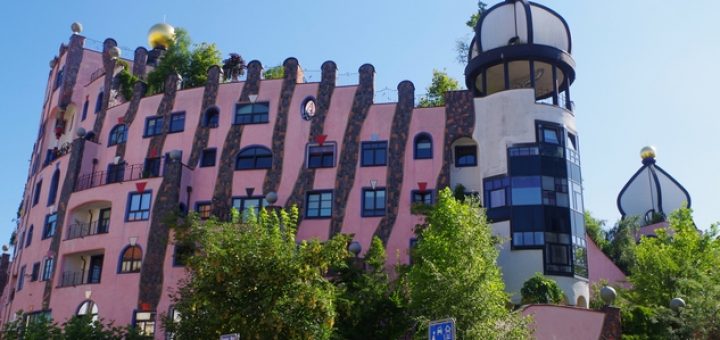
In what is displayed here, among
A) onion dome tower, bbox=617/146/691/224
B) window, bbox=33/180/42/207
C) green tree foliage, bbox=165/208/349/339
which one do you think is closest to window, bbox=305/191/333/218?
green tree foliage, bbox=165/208/349/339

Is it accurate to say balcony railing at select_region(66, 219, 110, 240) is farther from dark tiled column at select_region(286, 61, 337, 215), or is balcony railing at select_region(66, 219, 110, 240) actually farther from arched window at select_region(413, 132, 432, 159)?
arched window at select_region(413, 132, 432, 159)

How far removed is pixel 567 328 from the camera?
2517cm

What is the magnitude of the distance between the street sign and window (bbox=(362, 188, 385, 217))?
21404 mm

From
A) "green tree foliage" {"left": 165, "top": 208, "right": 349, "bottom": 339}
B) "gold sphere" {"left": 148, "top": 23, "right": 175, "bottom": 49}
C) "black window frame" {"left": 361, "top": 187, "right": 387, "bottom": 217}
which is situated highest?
"gold sphere" {"left": 148, "top": 23, "right": 175, "bottom": 49}

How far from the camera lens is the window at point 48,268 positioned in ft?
116

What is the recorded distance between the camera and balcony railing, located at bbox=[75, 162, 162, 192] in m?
35.9

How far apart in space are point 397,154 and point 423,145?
1.22m

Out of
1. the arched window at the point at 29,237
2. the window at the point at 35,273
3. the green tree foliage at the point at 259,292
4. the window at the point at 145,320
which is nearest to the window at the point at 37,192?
the arched window at the point at 29,237

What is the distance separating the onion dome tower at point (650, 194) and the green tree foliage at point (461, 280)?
84.1 feet

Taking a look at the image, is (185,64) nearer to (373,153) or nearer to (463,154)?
(373,153)

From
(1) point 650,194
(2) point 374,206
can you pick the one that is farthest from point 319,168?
(1) point 650,194

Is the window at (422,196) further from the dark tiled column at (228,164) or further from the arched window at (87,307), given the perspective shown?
the arched window at (87,307)

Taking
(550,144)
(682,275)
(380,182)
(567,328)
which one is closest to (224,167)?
(380,182)

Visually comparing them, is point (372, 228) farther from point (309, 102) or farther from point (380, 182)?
point (309, 102)
